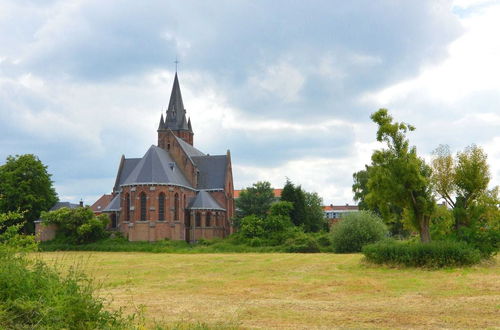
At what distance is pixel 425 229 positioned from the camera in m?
30.3

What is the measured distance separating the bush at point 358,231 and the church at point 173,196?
83.5 ft

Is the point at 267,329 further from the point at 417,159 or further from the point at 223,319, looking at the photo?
the point at 417,159

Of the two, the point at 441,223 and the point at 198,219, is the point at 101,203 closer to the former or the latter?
the point at 198,219

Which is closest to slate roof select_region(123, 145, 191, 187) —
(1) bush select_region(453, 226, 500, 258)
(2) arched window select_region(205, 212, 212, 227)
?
(2) arched window select_region(205, 212, 212, 227)

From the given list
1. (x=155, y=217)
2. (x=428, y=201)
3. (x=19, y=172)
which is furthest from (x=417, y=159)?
(x=19, y=172)

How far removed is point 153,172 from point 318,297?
49.1 m

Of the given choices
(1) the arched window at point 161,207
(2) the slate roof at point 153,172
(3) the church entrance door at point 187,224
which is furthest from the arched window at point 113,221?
(3) the church entrance door at point 187,224

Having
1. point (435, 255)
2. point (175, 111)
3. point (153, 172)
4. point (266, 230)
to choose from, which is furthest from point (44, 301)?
point (175, 111)

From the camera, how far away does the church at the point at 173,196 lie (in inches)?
2501

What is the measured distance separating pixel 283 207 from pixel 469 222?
34047 mm

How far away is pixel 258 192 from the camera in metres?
71.8

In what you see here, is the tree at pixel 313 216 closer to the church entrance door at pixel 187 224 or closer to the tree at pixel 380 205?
the tree at pixel 380 205

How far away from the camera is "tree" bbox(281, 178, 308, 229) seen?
6756cm

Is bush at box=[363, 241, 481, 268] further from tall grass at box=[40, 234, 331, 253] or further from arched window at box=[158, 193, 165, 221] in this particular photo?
arched window at box=[158, 193, 165, 221]
